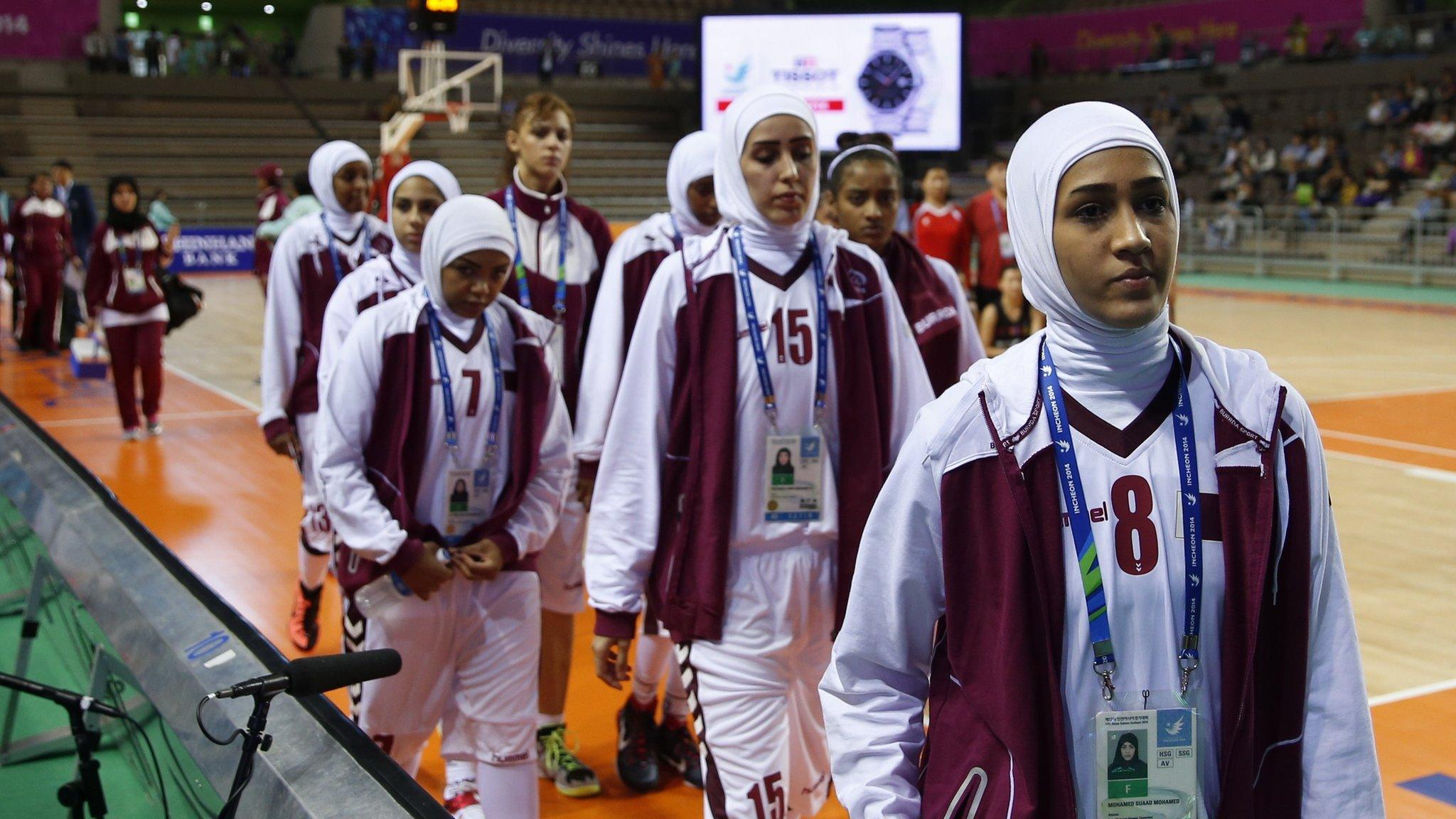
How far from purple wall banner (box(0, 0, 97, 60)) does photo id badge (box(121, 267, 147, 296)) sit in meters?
25.2

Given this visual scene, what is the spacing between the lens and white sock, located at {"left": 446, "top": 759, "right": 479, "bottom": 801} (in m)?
3.59

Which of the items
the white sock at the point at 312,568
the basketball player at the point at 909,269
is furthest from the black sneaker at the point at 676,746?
the white sock at the point at 312,568

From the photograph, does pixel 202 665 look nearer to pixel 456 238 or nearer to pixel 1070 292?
pixel 456 238

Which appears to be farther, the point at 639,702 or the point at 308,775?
the point at 639,702

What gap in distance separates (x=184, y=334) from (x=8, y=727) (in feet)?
48.7

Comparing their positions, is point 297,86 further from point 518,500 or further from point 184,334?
point 518,500

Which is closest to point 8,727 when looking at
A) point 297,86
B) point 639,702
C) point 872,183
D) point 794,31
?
point 639,702

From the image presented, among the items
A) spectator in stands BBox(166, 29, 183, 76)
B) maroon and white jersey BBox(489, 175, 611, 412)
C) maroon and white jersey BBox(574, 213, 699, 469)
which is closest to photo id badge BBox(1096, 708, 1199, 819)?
maroon and white jersey BBox(574, 213, 699, 469)

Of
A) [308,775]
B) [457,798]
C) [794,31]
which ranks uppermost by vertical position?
[794,31]

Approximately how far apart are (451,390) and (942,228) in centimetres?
905

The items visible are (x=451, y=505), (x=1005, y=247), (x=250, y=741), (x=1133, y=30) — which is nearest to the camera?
(x=250, y=741)

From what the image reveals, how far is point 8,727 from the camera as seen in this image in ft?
14.1

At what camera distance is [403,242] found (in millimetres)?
4996

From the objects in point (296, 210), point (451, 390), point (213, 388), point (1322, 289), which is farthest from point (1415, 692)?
point (1322, 289)
